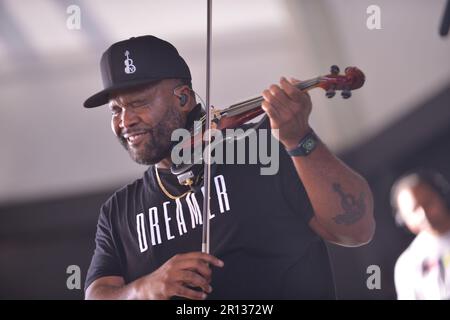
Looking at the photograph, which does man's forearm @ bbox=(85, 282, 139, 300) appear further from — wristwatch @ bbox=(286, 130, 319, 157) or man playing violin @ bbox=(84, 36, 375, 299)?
wristwatch @ bbox=(286, 130, 319, 157)

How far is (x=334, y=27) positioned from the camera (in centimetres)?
304

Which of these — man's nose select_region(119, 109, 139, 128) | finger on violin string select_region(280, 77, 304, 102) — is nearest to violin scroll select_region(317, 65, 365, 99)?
finger on violin string select_region(280, 77, 304, 102)

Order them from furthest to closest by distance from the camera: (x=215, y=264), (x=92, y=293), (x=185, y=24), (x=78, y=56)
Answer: (x=78, y=56) < (x=185, y=24) < (x=92, y=293) < (x=215, y=264)

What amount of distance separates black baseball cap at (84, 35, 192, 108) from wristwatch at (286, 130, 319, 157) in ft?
1.43

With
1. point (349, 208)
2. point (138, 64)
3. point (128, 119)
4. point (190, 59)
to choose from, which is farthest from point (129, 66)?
point (349, 208)

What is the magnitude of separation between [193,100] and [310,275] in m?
0.52

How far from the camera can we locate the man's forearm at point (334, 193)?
1.76 m

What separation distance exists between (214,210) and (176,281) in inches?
7.9

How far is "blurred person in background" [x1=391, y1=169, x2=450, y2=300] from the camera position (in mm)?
1948

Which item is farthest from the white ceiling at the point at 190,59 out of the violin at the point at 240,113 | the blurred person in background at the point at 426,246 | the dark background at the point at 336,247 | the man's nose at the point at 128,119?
the blurred person in background at the point at 426,246

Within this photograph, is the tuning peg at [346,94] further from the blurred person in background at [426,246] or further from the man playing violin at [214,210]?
the blurred person in background at [426,246]
